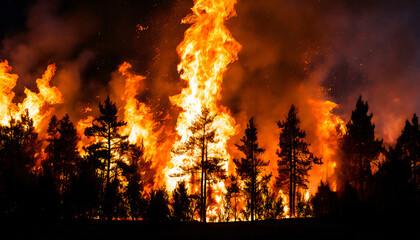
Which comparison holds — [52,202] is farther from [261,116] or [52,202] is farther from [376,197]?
[261,116]

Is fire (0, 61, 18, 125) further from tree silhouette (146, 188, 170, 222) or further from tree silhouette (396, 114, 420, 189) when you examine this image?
tree silhouette (396, 114, 420, 189)

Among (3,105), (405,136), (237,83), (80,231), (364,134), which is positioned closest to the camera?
(80,231)

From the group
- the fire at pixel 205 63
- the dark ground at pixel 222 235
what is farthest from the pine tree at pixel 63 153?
the dark ground at pixel 222 235

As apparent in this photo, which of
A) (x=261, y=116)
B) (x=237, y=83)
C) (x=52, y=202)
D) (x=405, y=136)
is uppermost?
(x=237, y=83)

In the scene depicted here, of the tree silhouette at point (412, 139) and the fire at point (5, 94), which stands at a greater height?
the fire at point (5, 94)

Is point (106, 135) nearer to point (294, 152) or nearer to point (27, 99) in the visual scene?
point (294, 152)

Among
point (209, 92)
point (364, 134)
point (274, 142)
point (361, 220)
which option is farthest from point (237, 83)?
point (361, 220)

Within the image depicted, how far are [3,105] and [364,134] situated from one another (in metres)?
55.3

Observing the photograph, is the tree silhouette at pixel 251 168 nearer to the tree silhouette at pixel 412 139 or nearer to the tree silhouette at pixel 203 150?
the tree silhouette at pixel 203 150

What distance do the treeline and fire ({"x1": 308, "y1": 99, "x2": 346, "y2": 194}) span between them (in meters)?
26.0

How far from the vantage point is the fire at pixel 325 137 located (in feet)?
224

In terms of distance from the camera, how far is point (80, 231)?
52.9 ft

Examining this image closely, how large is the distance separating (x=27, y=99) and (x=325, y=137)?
6399cm

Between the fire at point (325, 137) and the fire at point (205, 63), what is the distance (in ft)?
Result: 114
